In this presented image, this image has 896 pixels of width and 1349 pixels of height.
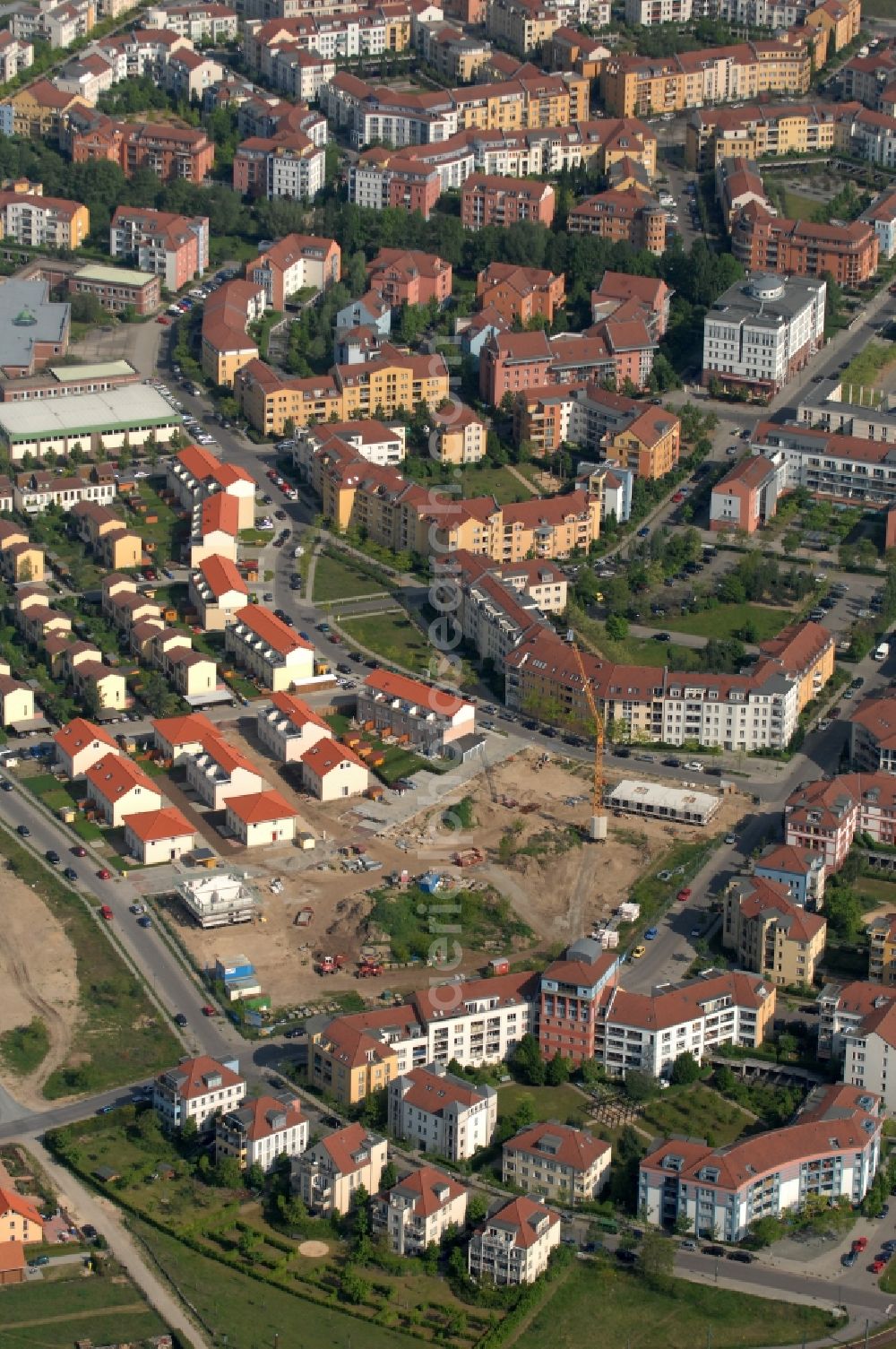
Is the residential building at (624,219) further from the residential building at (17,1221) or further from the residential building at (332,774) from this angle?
the residential building at (17,1221)

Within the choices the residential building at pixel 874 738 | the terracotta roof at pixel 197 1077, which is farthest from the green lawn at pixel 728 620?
the terracotta roof at pixel 197 1077

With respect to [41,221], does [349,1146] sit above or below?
below

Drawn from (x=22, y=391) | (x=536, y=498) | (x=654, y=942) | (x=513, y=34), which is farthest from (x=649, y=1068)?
(x=513, y=34)

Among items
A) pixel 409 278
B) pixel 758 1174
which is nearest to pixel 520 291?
pixel 409 278

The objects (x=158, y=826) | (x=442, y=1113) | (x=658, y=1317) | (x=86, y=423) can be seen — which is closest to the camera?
(x=658, y=1317)

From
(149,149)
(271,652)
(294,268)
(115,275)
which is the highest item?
(149,149)

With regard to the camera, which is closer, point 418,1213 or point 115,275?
point 418,1213

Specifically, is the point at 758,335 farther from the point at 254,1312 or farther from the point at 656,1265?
the point at 254,1312
